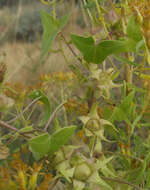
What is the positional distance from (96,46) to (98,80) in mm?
60

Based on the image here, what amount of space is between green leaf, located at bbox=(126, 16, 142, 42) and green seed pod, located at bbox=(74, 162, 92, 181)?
8.1 inches

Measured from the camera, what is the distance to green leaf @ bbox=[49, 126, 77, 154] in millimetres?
383

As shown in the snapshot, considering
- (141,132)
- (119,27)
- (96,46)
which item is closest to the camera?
(96,46)

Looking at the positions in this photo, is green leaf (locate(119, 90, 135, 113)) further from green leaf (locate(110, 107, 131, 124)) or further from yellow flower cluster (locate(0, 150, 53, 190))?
yellow flower cluster (locate(0, 150, 53, 190))

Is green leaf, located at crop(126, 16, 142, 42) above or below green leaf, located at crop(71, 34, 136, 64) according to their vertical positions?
above

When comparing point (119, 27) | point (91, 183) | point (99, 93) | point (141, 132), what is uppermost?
point (119, 27)

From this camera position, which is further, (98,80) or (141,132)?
(141,132)

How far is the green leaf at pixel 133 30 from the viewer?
39cm

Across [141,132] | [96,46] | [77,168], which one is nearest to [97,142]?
[77,168]

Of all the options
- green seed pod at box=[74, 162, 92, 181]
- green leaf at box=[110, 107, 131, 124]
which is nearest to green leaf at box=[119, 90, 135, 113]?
green leaf at box=[110, 107, 131, 124]

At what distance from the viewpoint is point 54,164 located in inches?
16.6

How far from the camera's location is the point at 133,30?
0.39 metres

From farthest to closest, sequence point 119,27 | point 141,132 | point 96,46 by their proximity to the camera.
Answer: point 141,132 < point 119,27 < point 96,46

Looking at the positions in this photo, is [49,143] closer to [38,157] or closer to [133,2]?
[38,157]
